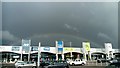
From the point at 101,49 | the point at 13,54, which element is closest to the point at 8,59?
the point at 13,54

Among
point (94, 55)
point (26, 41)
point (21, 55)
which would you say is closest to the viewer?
point (26, 41)

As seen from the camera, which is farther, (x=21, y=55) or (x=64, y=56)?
(x=64, y=56)

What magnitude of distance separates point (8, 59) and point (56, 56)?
736 inches

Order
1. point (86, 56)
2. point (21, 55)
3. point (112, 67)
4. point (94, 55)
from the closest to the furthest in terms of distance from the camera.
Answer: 1. point (112, 67)
2. point (21, 55)
3. point (86, 56)
4. point (94, 55)

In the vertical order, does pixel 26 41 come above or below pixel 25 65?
above

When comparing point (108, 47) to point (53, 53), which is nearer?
point (108, 47)

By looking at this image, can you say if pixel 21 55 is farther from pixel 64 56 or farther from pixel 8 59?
pixel 64 56

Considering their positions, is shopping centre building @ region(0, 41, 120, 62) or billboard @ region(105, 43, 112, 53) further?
billboard @ region(105, 43, 112, 53)

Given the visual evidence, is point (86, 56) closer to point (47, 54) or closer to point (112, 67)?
point (47, 54)

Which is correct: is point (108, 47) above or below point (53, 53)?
above

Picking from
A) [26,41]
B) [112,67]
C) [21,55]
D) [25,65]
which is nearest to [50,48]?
[21,55]

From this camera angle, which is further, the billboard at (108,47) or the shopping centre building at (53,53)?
the billboard at (108,47)

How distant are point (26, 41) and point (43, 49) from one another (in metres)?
30.7

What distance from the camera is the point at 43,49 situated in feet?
269
